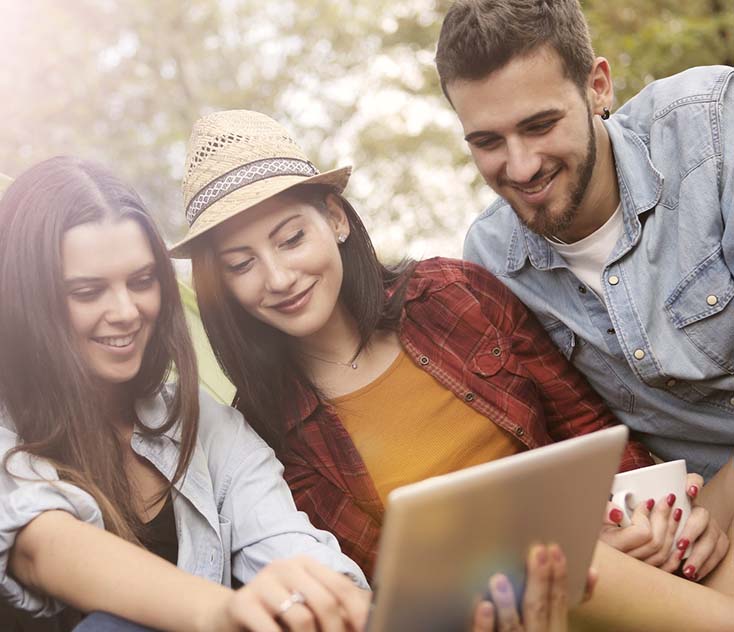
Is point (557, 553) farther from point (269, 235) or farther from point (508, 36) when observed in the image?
point (508, 36)

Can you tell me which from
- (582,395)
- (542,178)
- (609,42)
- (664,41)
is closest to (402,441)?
(582,395)

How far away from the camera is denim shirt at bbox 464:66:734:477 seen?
6.43ft

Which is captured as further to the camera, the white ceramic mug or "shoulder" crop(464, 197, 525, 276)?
"shoulder" crop(464, 197, 525, 276)

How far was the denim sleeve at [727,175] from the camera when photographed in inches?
75.1

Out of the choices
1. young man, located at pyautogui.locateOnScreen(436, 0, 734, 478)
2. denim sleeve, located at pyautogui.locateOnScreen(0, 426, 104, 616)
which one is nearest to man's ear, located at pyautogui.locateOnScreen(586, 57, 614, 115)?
young man, located at pyautogui.locateOnScreen(436, 0, 734, 478)

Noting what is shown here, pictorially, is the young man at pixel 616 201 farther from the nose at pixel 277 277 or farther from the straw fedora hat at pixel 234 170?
the nose at pixel 277 277

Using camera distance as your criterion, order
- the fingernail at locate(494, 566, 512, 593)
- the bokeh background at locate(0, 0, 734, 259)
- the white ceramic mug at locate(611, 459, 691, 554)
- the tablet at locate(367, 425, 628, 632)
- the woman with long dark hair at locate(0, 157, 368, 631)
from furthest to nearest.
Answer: the bokeh background at locate(0, 0, 734, 259) → the white ceramic mug at locate(611, 459, 691, 554) → the woman with long dark hair at locate(0, 157, 368, 631) → the fingernail at locate(494, 566, 512, 593) → the tablet at locate(367, 425, 628, 632)

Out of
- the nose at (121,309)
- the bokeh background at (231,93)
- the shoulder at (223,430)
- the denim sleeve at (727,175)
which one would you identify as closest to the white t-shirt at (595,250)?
the denim sleeve at (727,175)

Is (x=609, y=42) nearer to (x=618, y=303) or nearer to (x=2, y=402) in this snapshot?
(x=618, y=303)

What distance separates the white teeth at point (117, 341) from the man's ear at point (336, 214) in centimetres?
56

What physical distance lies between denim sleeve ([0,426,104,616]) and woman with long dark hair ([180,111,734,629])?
538mm

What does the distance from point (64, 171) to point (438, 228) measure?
866cm

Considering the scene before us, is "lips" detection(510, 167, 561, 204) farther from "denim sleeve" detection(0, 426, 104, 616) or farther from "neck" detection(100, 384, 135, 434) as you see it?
"denim sleeve" detection(0, 426, 104, 616)

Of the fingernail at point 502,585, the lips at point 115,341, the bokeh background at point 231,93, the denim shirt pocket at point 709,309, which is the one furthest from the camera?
the bokeh background at point 231,93
